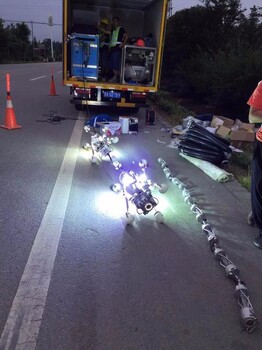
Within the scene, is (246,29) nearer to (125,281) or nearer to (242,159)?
(242,159)

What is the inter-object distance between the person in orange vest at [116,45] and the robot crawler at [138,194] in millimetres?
6877

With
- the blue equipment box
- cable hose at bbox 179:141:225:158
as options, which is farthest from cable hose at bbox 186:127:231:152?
the blue equipment box

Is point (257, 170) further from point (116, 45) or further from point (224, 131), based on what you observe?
point (116, 45)

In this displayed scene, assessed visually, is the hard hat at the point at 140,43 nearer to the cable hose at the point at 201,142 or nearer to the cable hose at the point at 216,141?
the cable hose at the point at 201,142

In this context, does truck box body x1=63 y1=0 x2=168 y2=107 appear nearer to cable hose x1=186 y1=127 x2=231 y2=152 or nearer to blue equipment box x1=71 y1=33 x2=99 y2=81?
blue equipment box x1=71 y1=33 x2=99 y2=81

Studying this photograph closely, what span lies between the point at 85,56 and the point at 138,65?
1657mm

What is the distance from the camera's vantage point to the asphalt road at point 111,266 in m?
2.40

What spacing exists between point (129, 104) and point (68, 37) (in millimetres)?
2585

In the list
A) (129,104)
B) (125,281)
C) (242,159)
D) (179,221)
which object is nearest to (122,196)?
(179,221)

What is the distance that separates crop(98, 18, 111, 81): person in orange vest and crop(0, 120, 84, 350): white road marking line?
7546 mm

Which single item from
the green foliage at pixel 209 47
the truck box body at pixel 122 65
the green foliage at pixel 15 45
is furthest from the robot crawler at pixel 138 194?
the green foliage at pixel 15 45

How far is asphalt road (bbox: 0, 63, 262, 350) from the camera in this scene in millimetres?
2398

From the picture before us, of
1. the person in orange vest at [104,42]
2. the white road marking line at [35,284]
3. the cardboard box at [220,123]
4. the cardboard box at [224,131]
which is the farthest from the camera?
the person in orange vest at [104,42]

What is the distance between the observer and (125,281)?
9.62 feet
